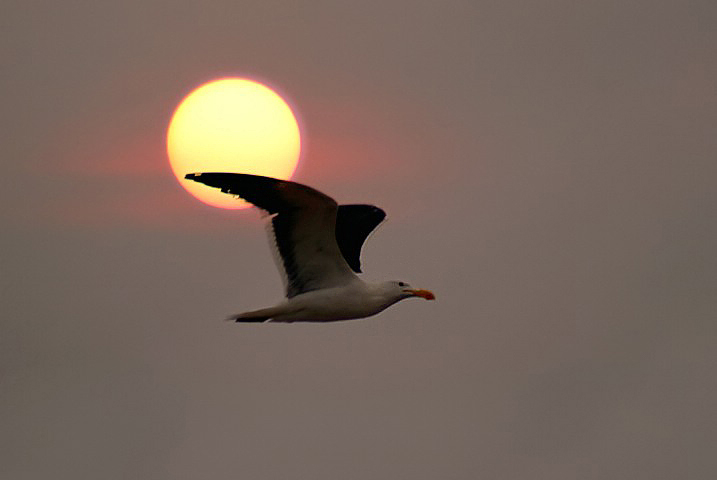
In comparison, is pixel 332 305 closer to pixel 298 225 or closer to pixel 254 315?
pixel 254 315

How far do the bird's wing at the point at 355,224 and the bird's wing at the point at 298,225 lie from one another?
246cm

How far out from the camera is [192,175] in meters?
20.9

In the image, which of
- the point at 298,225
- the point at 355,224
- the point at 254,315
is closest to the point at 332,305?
the point at 254,315

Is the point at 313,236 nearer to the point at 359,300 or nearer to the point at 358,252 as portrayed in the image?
the point at 359,300

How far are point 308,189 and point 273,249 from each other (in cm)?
186

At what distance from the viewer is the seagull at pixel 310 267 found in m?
21.6

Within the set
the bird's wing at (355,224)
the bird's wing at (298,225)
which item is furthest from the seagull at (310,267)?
the bird's wing at (355,224)

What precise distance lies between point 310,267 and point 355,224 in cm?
271

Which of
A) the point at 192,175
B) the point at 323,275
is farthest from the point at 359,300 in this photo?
the point at 192,175

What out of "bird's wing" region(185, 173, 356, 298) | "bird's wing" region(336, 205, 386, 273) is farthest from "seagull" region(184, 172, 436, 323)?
"bird's wing" region(336, 205, 386, 273)

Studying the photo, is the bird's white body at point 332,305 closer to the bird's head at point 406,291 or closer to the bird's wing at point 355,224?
the bird's head at point 406,291

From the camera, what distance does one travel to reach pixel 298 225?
2225 centimetres

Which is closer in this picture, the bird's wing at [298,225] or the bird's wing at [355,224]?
the bird's wing at [298,225]

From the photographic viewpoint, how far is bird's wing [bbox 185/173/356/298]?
2133cm
